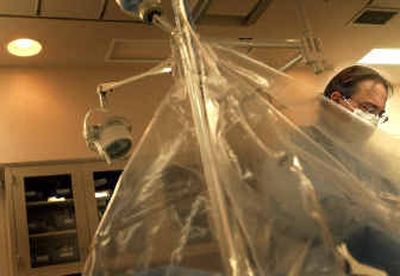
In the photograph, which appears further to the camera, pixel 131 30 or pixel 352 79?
pixel 131 30

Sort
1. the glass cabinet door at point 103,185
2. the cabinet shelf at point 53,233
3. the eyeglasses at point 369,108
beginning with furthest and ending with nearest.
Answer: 1. the glass cabinet door at point 103,185
2. the cabinet shelf at point 53,233
3. the eyeglasses at point 369,108

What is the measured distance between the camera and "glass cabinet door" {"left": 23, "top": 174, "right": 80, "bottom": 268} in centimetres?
264

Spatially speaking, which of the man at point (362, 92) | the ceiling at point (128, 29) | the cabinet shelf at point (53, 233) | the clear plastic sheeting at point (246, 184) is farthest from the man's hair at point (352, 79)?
the cabinet shelf at point (53, 233)

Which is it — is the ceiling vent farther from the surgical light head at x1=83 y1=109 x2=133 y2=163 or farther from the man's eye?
the surgical light head at x1=83 y1=109 x2=133 y2=163

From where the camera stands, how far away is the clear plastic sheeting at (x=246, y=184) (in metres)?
0.69

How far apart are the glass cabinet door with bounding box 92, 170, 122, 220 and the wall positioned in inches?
5.3

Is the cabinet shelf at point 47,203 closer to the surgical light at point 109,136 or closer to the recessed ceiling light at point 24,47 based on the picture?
the recessed ceiling light at point 24,47

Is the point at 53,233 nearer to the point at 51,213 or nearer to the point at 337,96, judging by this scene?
the point at 51,213

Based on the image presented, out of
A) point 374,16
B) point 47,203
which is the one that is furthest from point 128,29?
point 374,16

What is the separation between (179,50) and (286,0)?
1.86m

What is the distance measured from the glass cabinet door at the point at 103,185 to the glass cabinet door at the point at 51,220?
0.13m

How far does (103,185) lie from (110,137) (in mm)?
1575

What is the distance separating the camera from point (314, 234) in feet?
2.29

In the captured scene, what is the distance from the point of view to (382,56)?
3617mm
